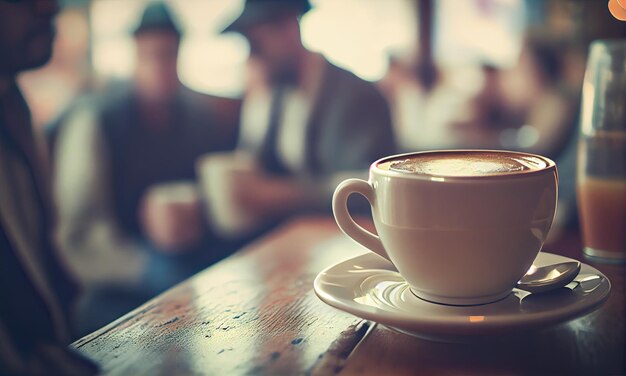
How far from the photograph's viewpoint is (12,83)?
114cm

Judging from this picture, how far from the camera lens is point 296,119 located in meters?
2.30

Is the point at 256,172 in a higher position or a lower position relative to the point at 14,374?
lower

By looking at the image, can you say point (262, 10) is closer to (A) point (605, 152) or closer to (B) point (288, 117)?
(B) point (288, 117)

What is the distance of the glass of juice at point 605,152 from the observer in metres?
0.71

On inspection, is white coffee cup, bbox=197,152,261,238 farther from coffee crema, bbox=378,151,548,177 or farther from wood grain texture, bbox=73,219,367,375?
coffee crema, bbox=378,151,548,177

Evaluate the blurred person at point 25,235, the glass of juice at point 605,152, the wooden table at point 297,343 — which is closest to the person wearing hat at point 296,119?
the blurred person at point 25,235

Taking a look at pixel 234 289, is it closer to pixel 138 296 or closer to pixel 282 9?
pixel 138 296

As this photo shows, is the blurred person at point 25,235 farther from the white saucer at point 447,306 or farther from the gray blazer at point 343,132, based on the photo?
the gray blazer at point 343,132

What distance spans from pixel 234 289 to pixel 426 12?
1783mm

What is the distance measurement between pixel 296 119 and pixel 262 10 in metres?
0.42

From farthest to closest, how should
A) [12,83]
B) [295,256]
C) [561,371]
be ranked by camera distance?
[12,83], [295,256], [561,371]

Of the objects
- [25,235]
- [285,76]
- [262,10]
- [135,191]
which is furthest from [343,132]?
[25,235]

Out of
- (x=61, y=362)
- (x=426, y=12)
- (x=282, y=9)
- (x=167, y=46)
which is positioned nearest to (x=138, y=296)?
(x=167, y=46)

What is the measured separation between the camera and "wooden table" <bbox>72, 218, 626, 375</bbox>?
45cm
